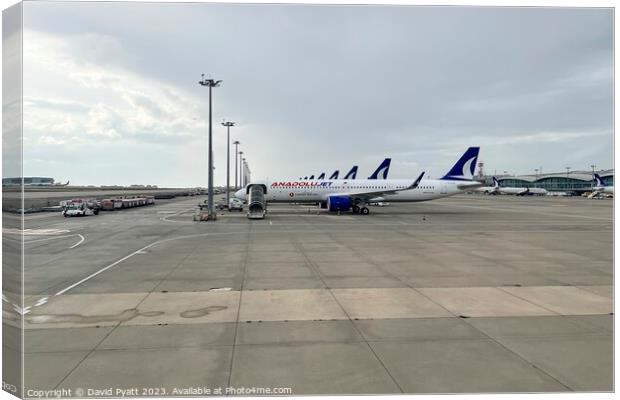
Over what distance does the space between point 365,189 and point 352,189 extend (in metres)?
1.63

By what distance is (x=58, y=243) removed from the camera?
74.6ft

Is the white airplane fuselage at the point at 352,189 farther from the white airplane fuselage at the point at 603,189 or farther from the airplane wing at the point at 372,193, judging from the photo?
the white airplane fuselage at the point at 603,189

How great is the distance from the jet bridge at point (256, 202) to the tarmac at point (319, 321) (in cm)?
2068

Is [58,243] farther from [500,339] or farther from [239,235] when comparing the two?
[500,339]

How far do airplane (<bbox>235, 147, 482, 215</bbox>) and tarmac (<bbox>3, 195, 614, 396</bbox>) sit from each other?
98.5 feet

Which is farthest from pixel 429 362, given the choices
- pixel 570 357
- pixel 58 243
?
pixel 58 243

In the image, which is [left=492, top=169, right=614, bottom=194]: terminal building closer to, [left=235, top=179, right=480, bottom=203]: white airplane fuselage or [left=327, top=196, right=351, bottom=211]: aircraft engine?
[left=235, top=179, right=480, bottom=203]: white airplane fuselage

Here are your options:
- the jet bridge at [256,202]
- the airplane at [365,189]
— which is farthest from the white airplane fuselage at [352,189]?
the jet bridge at [256,202]

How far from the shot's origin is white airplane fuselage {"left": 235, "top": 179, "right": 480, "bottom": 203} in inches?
1959

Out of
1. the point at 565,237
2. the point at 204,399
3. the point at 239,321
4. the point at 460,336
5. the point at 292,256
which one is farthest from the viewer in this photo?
the point at 565,237

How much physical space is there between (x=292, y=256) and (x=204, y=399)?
12426 millimetres

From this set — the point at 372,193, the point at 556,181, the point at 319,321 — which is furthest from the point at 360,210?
the point at 556,181

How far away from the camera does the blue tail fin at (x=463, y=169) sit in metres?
53.2

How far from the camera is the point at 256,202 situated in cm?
4138
